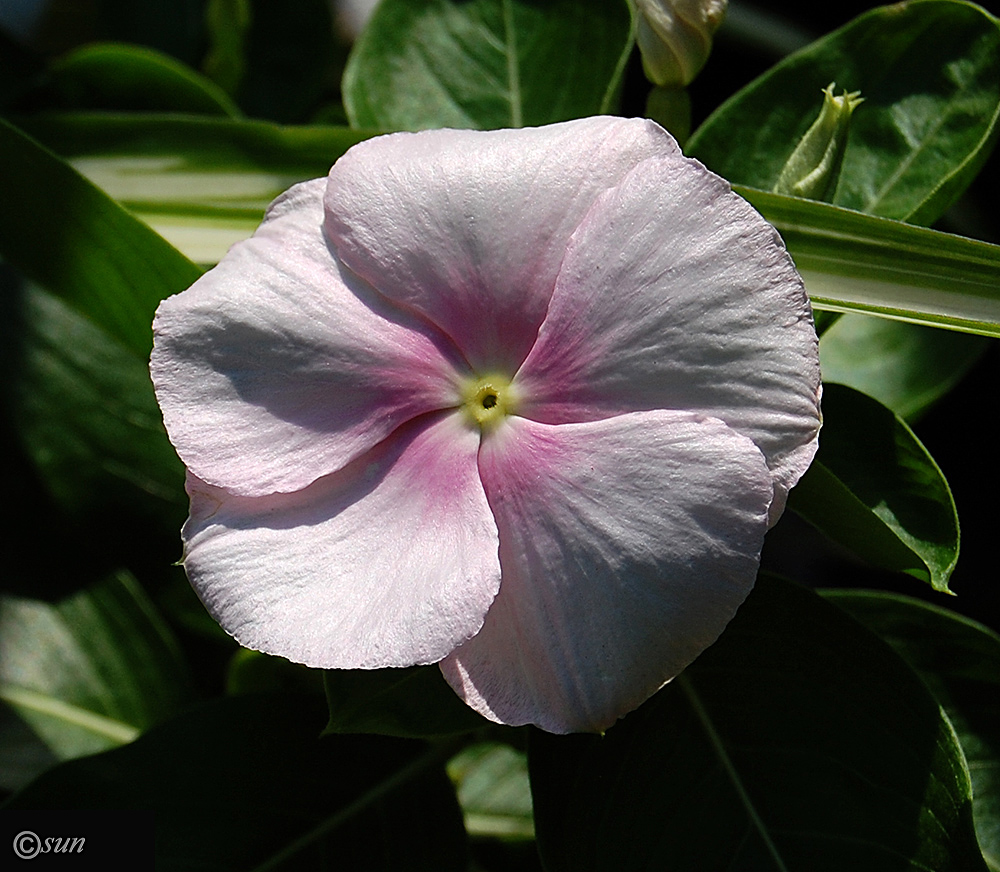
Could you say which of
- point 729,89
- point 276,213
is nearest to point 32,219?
point 276,213

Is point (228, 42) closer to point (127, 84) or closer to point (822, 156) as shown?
point (127, 84)

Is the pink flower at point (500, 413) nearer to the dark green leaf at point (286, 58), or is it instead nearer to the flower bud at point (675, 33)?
the flower bud at point (675, 33)

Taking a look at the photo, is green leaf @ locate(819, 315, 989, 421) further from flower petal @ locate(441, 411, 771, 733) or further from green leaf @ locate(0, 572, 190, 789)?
green leaf @ locate(0, 572, 190, 789)

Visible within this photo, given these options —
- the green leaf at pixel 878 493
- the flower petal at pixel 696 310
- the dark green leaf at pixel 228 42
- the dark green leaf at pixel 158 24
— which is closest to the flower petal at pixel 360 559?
the flower petal at pixel 696 310

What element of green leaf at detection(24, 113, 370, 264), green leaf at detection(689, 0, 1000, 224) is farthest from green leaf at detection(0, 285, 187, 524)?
green leaf at detection(689, 0, 1000, 224)

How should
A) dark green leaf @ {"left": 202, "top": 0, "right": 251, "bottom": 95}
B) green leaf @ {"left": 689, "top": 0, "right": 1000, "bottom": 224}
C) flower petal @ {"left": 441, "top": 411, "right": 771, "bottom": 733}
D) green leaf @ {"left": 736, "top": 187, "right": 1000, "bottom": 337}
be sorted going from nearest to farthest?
flower petal @ {"left": 441, "top": 411, "right": 771, "bottom": 733} < green leaf @ {"left": 736, "top": 187, "right": 1000, "bottom": 337} < green leaf @ {"left": 689, "top": 0, "right": 1000, "bottom": 224} < dark green leaf @ {"left": 202, "top": 0, "right": 251, "bottom": 95}
